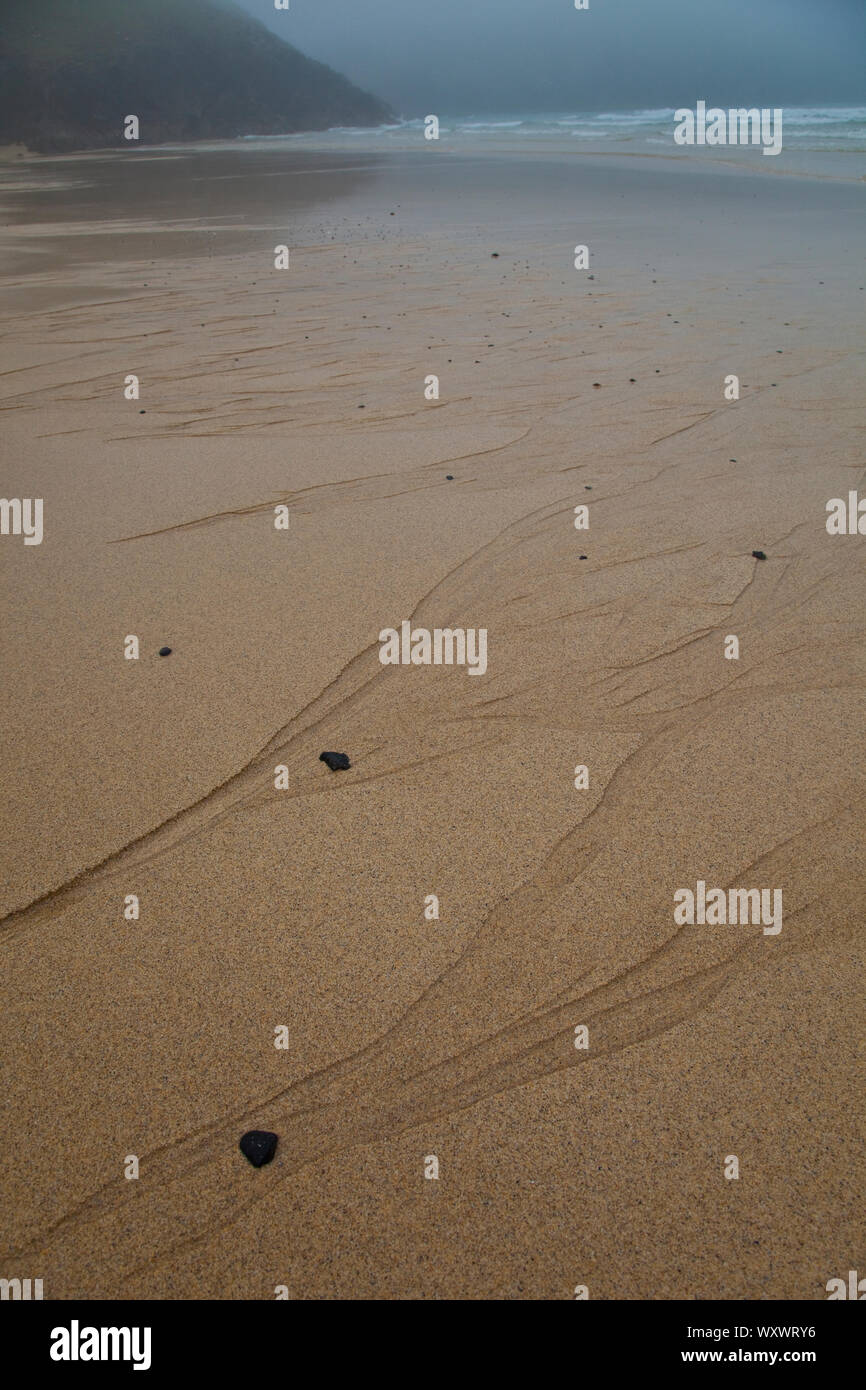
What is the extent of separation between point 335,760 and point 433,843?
512 mm

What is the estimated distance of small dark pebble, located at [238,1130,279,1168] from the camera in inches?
69.7

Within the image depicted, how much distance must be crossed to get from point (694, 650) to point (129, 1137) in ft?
8.75

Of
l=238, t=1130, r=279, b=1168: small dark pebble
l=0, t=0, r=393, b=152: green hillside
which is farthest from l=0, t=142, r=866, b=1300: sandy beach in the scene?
l=0, t=0, r=393, b=152: green hillside

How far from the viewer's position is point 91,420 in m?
5.98

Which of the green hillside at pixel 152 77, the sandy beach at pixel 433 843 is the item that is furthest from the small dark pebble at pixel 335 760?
the green hillside at pixel 152 77

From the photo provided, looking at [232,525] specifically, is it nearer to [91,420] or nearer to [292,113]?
[91,420]

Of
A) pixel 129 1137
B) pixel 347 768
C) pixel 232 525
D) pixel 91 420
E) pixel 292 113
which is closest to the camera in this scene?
pixel 129 1137

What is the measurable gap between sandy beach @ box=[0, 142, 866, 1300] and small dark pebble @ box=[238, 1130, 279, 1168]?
0.02 meters

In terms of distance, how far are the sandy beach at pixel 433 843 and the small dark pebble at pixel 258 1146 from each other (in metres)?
0.02

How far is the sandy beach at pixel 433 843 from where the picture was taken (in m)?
1.72

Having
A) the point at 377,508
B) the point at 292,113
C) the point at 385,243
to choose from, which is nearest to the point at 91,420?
the point at 377,508

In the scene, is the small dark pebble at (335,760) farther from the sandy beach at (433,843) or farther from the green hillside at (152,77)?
the green hillside at (152,77)

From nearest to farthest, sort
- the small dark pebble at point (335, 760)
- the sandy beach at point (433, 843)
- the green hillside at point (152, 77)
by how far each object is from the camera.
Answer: the sandy beach at point (433, 843), the small dark pebble at point (335, 760), the green hillside at point (152, 77)

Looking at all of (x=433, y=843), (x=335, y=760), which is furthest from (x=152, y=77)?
(x=433, y=843)
